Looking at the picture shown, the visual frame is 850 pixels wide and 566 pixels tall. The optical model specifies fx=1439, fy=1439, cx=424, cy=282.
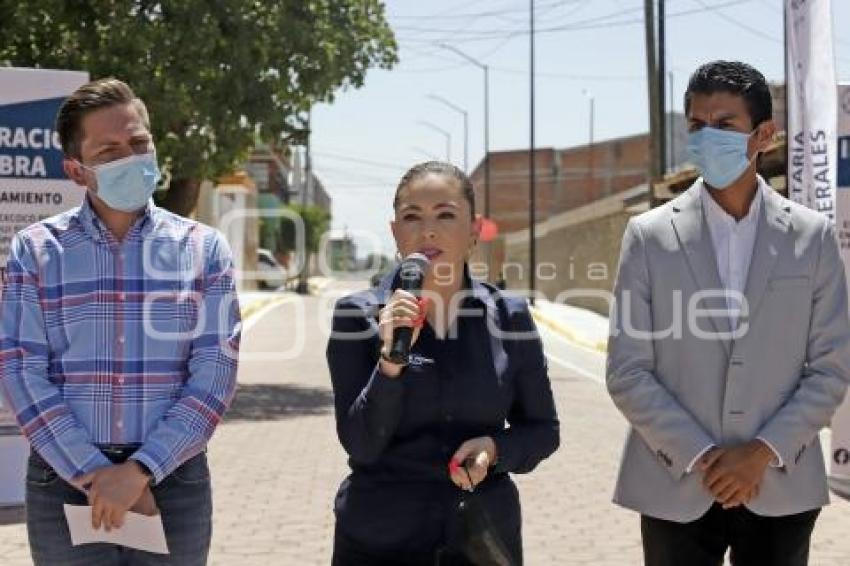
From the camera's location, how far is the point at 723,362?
3.76 metres

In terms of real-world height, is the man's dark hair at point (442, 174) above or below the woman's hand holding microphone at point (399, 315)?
above

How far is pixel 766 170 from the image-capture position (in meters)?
23.7

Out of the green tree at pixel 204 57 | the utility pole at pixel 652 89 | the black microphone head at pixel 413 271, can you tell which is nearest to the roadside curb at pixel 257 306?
the utility pole at pixel 652 89

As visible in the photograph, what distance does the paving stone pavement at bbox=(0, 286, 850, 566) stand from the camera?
307 inches

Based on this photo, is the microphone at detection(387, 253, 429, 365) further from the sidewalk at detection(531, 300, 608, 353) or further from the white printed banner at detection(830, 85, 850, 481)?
the sidewalk at detection(531, 300, 608, 353)

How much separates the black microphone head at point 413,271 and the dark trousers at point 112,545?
0.87 metres

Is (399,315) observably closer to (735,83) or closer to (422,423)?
(422,423)

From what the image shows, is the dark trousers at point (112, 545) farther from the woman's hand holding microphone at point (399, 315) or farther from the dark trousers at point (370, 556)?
the woman's hand holding microphone at point (399, 315)

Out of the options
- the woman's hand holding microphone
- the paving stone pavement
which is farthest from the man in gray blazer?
the paving stone pavement

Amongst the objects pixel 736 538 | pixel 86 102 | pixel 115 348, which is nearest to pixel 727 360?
pixel 736 538

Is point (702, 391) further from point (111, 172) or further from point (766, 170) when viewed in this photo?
point (766, 170)

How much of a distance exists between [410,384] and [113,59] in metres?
14.6

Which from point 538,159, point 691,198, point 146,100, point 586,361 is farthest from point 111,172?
point 538,159

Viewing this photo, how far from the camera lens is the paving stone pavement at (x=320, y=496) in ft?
25.6
